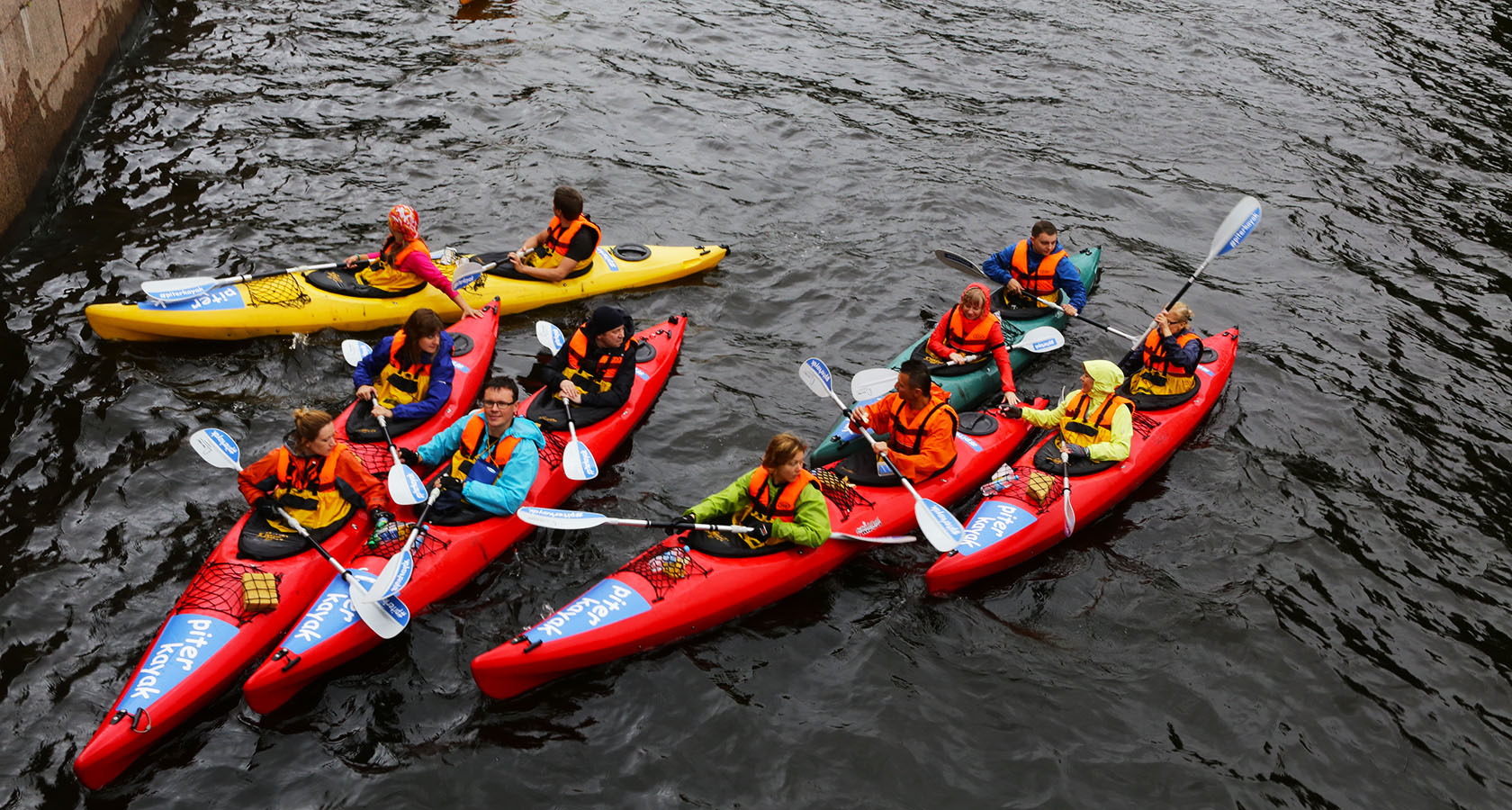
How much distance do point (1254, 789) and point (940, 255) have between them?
17.1 feet

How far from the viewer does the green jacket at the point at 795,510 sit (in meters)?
6.20

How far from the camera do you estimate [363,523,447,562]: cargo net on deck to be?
6137 millimetres

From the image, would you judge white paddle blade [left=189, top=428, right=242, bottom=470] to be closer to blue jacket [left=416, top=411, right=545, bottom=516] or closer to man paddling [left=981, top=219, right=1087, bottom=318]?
blue jacket [left=416, top=411, right=545, bottom=516]

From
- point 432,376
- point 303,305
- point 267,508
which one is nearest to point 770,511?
point 432,376

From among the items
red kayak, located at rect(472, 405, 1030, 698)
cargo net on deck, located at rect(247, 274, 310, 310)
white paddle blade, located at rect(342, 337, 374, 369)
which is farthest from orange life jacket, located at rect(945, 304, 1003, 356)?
cargo net on deck, located at rect(247, 274, 310, 310)

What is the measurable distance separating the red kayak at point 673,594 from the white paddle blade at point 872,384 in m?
0.82

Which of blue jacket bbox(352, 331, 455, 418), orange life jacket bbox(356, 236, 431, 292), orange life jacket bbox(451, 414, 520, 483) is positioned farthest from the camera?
orange life jacket bbox(356, 236, 431, 292)

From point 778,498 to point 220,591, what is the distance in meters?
3.16

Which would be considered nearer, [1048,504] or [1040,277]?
[1048,504]

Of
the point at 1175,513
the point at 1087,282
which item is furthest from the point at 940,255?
the point at 1175,513

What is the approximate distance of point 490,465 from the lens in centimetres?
652

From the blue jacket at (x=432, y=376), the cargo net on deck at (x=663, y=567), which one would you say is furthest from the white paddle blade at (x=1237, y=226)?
the blue jacket at (x=432, y=376)

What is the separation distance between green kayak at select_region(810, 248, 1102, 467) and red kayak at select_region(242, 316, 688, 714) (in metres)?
1.53

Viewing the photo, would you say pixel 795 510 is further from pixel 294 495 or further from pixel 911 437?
pixel 294 495
